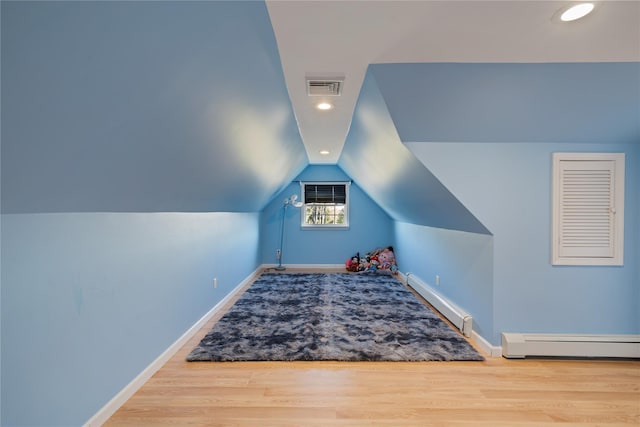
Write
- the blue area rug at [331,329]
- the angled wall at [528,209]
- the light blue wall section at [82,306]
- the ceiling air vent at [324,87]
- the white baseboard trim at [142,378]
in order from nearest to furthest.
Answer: the light blue wall section at [82,306]
the white baseboard trim at [142,378]
the ceiling air vent at [324,87]
the angled wall at [528,209]
the blue area rug at [331,329]

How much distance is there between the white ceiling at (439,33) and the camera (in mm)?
1339

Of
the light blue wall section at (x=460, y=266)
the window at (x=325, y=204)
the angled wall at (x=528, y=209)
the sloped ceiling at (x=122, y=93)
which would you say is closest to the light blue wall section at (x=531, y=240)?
the angled wall at (x=528, y=209)

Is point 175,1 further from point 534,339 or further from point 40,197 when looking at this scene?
point 534,339

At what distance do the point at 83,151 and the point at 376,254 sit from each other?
5.31 m

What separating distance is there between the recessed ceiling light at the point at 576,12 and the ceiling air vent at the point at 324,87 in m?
1.25

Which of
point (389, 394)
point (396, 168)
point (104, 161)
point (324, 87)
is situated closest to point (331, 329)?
point (389, 394)

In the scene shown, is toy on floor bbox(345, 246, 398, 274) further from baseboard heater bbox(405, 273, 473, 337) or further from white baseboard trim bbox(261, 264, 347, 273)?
baseboard heater bbox(405, 273, 473, 337)

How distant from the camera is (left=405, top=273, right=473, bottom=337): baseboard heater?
9.25 feet

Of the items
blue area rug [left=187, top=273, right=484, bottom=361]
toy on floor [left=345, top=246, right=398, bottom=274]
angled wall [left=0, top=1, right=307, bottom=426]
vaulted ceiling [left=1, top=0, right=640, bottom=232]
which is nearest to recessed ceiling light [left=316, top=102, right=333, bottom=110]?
vaulted ceiling [left=1, top=0, right=640, bottom=232]

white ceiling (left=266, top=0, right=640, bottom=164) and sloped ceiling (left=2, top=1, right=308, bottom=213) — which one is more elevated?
white ceiling (left=266, top=0, right=640, bottom=164)

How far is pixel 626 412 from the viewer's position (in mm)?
1818

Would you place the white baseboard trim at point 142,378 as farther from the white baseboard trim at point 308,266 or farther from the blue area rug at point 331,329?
the white baseboard trim at point 308,266

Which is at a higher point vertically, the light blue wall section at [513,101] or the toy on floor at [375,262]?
the light blue wall section at [513,101]

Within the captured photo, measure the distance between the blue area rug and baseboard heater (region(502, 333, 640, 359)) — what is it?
327 mm
